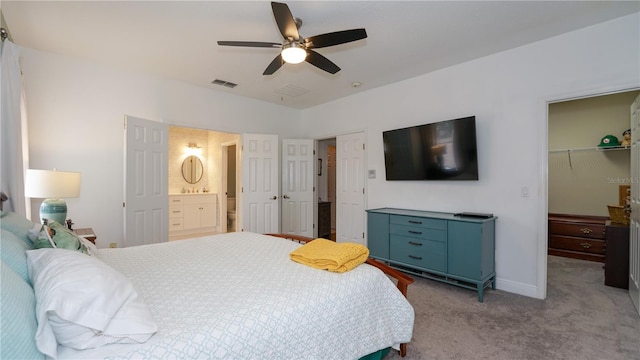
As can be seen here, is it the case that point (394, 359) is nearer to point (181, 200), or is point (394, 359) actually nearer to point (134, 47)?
point (134, 47)

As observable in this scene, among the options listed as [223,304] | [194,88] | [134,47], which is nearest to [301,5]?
[134,47]

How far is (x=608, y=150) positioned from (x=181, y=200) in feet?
25.1

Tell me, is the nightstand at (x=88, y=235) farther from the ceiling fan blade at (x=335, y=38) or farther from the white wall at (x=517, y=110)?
the white wall at (x=517, y=110)

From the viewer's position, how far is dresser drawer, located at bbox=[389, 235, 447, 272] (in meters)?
3.17

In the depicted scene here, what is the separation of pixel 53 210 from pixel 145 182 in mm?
1297

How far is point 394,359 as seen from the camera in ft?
6.30

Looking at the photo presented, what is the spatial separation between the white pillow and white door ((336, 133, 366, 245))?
381 centimetres

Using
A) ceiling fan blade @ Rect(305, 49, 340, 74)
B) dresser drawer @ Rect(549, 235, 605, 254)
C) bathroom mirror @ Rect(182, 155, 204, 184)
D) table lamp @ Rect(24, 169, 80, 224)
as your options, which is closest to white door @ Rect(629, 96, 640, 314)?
dresser drawer @ Rect(549, 235, 605, 254)

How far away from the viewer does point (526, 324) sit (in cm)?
241

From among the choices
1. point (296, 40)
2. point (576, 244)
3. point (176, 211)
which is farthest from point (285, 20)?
point (176, 211)

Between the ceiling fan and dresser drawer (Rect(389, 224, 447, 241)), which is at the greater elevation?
the ceiling fan

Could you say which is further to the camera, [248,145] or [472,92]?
[248,145]

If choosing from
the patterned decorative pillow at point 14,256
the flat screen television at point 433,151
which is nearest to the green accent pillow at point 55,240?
the patterned decorative pillow at point 14,256

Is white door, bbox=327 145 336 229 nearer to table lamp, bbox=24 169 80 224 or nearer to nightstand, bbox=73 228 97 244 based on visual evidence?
nightstand, bbox=73 228 97 244
